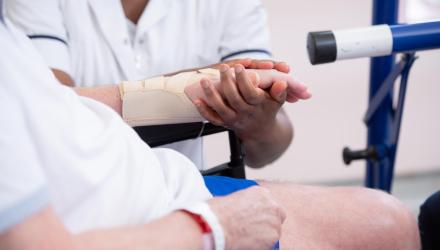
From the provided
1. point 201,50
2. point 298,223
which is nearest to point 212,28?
point 201,50

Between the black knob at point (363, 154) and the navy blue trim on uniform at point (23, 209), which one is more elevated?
the navy blue trim on uniform at point (23, 209)

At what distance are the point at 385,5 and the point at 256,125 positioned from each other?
20.2 inches

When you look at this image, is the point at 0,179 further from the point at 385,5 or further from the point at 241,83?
the point at 385,5

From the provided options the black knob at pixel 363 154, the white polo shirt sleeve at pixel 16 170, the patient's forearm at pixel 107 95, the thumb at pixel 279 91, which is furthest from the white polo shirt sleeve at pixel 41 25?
the black knob at pixel 363 154

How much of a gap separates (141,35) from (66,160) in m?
0.66

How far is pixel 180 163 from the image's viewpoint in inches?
30.8

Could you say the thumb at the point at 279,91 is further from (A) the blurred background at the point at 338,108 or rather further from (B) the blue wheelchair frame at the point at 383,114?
(A) the blurred background at the point at 338,108

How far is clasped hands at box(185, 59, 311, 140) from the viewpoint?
823mm

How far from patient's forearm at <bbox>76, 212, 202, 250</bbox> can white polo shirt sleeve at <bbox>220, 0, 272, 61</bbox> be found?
71 cm

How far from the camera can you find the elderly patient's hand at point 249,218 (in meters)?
0.60

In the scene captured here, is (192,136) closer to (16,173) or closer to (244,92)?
(244,92)

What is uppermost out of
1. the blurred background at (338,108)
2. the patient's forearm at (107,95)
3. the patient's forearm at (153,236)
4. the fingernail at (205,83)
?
the fingernail at (205,83)

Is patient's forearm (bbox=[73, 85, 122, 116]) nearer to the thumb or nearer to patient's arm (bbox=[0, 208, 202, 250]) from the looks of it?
the thumb

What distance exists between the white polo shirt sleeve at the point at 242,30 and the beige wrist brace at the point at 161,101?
0.30m
